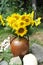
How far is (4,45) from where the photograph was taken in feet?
→ 20.3

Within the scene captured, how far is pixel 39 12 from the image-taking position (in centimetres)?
901

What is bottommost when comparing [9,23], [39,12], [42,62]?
[39,12]

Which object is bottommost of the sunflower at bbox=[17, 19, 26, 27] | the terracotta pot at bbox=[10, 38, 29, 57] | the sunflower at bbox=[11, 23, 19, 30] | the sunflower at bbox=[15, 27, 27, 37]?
the terracotta pot at bbox=[10, 38, 29, 57]

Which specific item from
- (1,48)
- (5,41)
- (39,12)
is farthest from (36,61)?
(39,12)

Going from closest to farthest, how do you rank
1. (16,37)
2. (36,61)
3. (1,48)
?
(36,61), (16,37), (1,48)

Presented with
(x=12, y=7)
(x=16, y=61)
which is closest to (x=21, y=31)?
(x=16, y=61)

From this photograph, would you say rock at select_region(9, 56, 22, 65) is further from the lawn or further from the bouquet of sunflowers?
the lawn

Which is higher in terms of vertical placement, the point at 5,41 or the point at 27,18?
the point at 27,18

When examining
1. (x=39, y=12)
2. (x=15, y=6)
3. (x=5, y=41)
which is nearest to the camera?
(x=5, y=41)

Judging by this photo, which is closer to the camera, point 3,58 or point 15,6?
point 3,58

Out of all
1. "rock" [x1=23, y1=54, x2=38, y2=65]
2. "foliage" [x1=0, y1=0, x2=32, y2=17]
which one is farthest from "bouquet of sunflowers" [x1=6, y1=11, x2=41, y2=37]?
"foliage" [x1=0, y1=0, x2=32, y2=17]

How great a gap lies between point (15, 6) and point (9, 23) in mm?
3404

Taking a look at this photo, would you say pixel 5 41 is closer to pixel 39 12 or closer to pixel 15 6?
pixel 15 6

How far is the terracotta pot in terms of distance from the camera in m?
4.96
